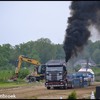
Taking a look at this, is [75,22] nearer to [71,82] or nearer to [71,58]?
[71,58]

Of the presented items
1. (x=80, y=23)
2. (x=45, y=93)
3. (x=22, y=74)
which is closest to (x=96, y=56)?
(x=22, y=74)

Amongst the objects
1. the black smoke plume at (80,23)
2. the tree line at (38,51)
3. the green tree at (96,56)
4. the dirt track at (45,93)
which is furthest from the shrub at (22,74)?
the green tree at (96,56)

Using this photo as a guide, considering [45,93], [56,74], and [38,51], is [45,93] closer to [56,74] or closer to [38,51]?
[56,74]

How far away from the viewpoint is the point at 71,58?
45.5m

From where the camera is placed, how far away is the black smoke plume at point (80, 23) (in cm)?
3434

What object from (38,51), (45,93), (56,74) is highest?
(38,51)

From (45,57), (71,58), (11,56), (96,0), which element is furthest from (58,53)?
(96,0)

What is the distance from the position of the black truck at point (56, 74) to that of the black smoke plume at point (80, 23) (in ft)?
6.23

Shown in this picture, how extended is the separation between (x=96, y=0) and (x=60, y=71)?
17363 millimetres

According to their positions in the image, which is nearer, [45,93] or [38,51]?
[45,93]

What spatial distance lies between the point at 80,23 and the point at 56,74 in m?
8.73

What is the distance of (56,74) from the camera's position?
4659cm

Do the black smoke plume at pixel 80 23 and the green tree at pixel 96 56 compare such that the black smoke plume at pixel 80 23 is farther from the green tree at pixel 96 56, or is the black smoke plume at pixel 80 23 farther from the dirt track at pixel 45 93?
the green tree at pixel 96 56

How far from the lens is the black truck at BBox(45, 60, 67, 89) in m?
46.6
